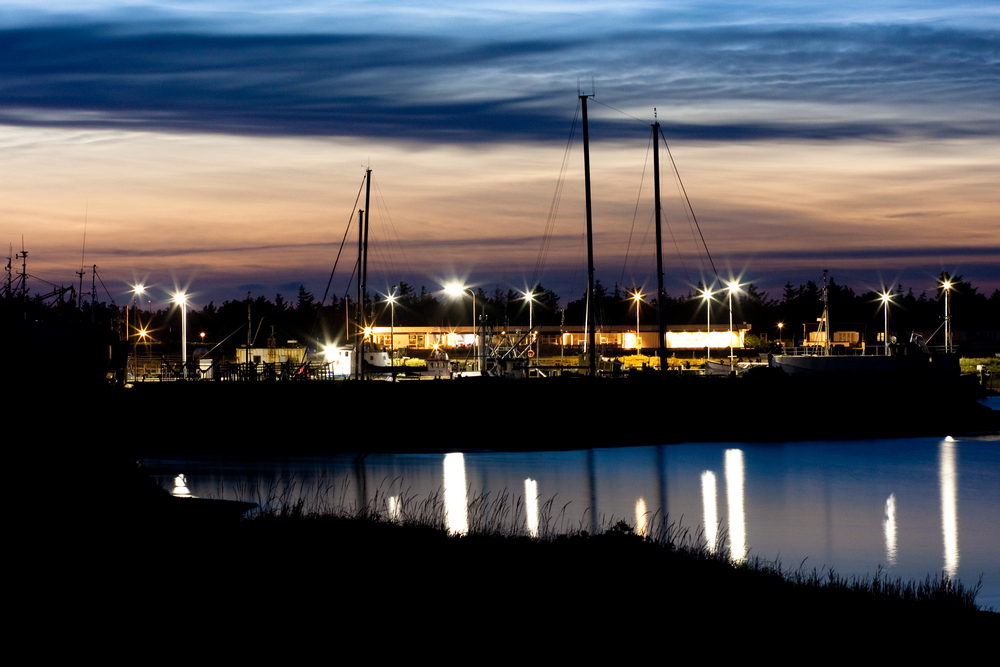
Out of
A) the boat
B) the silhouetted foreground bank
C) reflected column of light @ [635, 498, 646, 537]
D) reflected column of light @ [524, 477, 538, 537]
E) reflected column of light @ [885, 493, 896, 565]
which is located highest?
the boat

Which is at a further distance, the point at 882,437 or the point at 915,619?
the point at 882,437

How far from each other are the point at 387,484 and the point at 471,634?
79.4 feet

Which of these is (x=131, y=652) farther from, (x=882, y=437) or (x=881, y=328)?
(x=881, y=328)

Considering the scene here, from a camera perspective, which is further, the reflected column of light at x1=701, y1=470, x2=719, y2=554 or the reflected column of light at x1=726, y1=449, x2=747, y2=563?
the reflected column of light at x1=701, y1=470, x2=719, y2=554

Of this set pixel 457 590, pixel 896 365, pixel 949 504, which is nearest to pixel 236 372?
pixel 949 504

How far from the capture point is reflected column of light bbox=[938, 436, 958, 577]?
82.2 feet

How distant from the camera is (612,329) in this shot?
13925cm

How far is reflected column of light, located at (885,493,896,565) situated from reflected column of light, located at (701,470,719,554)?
4.23 metres

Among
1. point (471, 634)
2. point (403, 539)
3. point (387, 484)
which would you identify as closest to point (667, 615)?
point (471, 634)

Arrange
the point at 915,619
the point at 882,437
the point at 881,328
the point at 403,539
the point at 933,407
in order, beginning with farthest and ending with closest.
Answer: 1. the point at 881,328
2. the point at 933,407
3. the point at 882,437
4. the point at 403,539
5. the point at 915,619

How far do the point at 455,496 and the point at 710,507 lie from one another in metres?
8.37

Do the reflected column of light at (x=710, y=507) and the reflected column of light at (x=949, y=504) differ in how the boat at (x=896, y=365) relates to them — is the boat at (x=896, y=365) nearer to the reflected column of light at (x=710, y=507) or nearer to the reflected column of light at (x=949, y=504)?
the reflected column of light at (x=949, y=504)

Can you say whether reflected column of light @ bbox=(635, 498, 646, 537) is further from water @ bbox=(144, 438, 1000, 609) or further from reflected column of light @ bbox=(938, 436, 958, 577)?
reflected column of light @ bbox=(938, 436, 958, 577)

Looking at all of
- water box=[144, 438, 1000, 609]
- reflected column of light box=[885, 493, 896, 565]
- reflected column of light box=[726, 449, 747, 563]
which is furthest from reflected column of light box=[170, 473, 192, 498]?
reflected column of light box=[885, 493, 896, 565]
